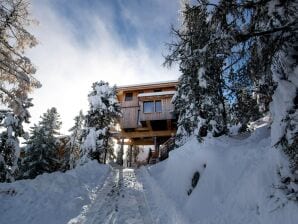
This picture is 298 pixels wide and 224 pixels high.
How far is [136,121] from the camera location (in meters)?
36.4

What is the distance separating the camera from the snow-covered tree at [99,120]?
85.7 ft

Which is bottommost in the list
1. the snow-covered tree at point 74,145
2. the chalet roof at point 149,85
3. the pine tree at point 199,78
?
the pine tree at point 199,78

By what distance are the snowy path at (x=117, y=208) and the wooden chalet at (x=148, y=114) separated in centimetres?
1821

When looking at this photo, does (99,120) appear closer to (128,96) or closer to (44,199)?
(128,96)

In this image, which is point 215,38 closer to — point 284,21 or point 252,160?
point 284,21

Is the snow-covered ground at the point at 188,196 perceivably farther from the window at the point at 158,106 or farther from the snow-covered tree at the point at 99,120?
the window at the point at 158,106

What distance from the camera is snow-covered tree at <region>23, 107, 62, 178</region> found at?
26.1 meters

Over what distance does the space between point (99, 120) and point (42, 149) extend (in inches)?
230

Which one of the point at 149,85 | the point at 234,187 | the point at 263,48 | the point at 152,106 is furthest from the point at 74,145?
the point at 263,48

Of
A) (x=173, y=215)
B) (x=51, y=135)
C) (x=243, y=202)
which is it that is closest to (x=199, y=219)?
(x=173, y=215)

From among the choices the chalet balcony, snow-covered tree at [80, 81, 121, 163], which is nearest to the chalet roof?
the chalet balcony

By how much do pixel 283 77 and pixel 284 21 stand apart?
127 centimetres

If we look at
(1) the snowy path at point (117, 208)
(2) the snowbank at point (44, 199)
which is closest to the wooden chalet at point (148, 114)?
(1) the snowy path at point (117, 208)

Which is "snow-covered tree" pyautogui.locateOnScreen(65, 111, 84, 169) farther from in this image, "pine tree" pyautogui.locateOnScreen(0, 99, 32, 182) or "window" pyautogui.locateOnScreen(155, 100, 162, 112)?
"pine tree" pyautogui.locateOnScreen(0, 99, 32, 182)
